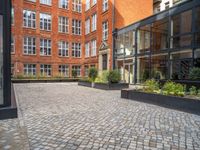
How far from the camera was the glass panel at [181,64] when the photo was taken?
16.3m

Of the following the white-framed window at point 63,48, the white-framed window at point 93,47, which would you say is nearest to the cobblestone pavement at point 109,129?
the white-framed window at point 93,47

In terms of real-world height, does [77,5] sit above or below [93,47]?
above

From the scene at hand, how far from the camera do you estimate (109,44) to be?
25.3m

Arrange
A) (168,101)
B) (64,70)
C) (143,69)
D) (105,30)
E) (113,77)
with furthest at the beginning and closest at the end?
(64,70) < (105,30) < (143,69) < (113,77) < (168,101)

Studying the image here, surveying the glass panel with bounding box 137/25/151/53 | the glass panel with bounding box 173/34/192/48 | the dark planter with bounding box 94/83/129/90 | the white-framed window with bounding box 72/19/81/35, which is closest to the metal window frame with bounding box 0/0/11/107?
the dark planter with bounding box 94/83/129/90

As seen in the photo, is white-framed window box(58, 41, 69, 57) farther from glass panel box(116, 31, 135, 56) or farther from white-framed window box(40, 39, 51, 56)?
glass panel box(116, 31, 135, 56)

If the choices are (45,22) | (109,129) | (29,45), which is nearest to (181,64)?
(109,129)

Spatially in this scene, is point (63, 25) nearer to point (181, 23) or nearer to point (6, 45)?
point (181, 23)

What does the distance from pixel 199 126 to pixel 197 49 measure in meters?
11.8

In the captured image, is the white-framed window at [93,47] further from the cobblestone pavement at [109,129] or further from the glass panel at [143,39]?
the cobblestone pavement at [109,129]

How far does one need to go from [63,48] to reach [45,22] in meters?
4.94

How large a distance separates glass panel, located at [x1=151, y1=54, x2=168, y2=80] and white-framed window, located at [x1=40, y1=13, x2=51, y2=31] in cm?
1908

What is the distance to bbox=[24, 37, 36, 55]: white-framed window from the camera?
99.0 feet

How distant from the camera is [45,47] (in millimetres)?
31641
